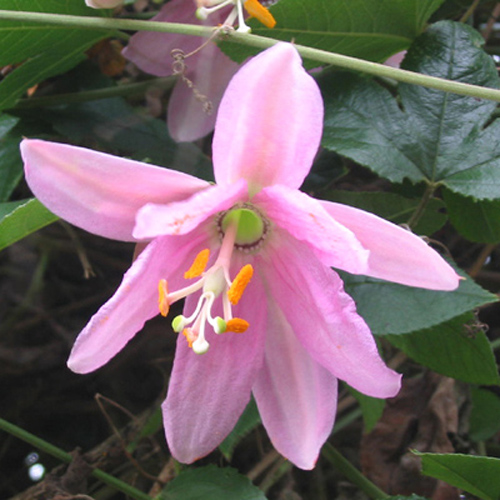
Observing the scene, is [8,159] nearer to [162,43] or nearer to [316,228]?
[162,43]

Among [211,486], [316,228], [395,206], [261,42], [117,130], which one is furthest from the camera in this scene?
[117,130]

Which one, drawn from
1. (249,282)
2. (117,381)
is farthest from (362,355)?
(117,381)

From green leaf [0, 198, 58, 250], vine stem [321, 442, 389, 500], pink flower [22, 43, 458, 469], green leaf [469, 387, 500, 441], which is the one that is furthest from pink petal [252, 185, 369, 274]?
green leaf [469, 387, 500, 441]

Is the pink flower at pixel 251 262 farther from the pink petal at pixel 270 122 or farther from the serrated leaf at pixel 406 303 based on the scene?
the serrated leaf at pixel 406 303

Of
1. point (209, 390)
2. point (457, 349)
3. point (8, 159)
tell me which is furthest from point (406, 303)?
point (8, 159)

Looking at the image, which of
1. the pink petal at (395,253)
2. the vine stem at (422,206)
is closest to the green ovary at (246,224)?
the pink petal at (395,253)

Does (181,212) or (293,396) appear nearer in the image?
(181,212)

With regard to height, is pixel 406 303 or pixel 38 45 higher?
pixel 38 45

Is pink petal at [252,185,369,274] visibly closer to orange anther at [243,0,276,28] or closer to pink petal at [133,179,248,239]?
pink petal at [133,179,248,239]
